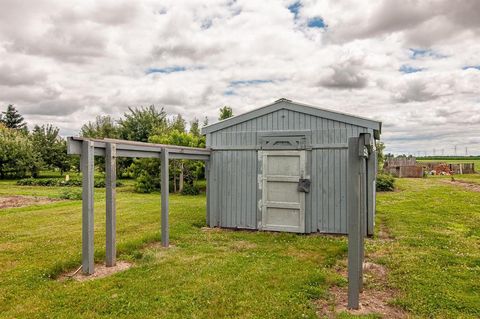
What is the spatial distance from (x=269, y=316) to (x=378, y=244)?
14.2 ft

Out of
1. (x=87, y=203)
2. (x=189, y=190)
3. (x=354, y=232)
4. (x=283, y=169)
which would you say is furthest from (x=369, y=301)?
(x=189, y=190)

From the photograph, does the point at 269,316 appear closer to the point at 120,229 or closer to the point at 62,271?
the point at 62,271

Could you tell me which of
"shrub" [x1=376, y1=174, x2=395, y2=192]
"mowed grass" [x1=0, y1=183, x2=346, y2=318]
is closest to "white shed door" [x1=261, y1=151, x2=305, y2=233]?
"mowed grass" [x1=0, y1=183, x2=346, y2=318]

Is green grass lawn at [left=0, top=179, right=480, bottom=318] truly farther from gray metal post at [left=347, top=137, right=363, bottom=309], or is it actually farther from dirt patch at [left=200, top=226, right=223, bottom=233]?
gray metal post at [left=347, top=137, right=363, bottom=309]

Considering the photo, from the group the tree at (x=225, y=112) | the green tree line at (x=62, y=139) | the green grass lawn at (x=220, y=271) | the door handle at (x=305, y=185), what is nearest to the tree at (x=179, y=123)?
the green tree line at (x=62, y=139)

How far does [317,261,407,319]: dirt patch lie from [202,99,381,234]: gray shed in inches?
114

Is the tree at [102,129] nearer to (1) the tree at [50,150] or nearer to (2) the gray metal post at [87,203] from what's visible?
(1) the tree at [50,150]

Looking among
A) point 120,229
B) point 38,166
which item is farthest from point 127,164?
point 120,229

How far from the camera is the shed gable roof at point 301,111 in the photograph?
26.2 feet

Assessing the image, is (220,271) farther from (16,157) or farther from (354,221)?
(16,157)

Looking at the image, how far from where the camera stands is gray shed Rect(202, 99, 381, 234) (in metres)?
8.17

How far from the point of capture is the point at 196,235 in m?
8.26

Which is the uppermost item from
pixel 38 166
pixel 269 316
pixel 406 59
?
pixel 406 59

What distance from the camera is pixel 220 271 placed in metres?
5.53
